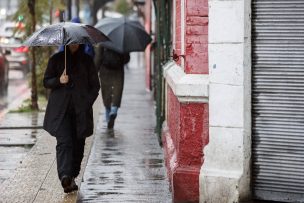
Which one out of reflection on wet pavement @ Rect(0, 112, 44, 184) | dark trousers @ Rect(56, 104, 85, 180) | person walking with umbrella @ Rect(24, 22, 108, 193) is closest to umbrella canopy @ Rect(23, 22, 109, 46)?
person walking with umbrella @ Rect(24, 22, 108, 193)

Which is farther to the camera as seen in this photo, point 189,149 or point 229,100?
point 189,149

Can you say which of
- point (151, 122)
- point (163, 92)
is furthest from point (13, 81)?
point (163, 92)

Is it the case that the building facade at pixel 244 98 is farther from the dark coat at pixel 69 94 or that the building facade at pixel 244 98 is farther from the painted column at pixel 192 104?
the dark coat at pixel 69 94

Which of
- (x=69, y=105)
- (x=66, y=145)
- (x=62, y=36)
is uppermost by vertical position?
(x=62, y=36)

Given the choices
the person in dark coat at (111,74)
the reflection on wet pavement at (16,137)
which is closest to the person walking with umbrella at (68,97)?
the reflection on wet pavement at (16,137)

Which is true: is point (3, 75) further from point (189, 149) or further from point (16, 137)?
point (189, 149)

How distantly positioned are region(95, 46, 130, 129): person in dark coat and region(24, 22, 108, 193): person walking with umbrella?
5.00 metres

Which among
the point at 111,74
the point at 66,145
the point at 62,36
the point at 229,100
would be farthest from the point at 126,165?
the point at 111,74

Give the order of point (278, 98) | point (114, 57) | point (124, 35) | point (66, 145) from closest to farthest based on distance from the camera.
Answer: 1. point (278, 98)
2. point (66, 145)
3. point (124, 35)
4. point (114, 57)

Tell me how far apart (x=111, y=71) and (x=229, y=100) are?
6462mm

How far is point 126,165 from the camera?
10.4 meters

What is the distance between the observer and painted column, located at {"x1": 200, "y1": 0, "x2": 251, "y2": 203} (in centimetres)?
749

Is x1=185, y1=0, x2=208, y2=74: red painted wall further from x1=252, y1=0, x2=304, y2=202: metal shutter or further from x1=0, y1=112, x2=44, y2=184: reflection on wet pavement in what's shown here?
x1=0, y1=112, x2=44, y2=184: reflection on wet pavement

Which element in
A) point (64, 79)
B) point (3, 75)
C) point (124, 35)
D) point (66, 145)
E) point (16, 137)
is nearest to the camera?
point (64, 79)
